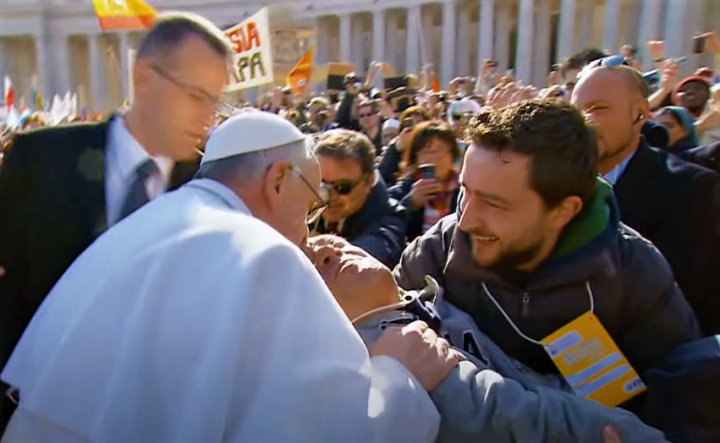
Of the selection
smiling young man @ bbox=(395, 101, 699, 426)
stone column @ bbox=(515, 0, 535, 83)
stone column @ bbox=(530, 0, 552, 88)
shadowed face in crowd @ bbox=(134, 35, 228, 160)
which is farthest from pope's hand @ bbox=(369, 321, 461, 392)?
stone column @ bbox=(530, 0, 552, 88)

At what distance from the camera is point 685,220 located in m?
2.91

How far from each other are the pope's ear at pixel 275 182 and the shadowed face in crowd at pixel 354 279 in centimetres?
44

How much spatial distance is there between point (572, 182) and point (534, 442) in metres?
0.77

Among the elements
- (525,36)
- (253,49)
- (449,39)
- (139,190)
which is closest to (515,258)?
(139,190)

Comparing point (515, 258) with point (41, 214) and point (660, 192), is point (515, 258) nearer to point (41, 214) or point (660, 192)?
point (660, 192)

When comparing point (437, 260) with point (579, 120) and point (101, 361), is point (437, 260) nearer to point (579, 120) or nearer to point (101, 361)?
point (579, 120)

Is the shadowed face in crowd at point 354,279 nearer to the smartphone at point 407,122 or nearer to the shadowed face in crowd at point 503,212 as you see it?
the shadowed face in crowd at point 503,212

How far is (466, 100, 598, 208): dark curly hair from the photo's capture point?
1.92 meters

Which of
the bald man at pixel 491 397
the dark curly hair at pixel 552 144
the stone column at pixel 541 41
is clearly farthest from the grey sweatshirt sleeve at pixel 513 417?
the stone column at pixel 541 41

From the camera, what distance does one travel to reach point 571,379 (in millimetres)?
1979

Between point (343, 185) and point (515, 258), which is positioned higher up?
point (515, 258)

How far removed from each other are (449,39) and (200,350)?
37.0 metres

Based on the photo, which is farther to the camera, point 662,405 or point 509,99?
point 509,99

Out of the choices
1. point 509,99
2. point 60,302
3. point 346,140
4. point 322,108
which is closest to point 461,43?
point 322,108
